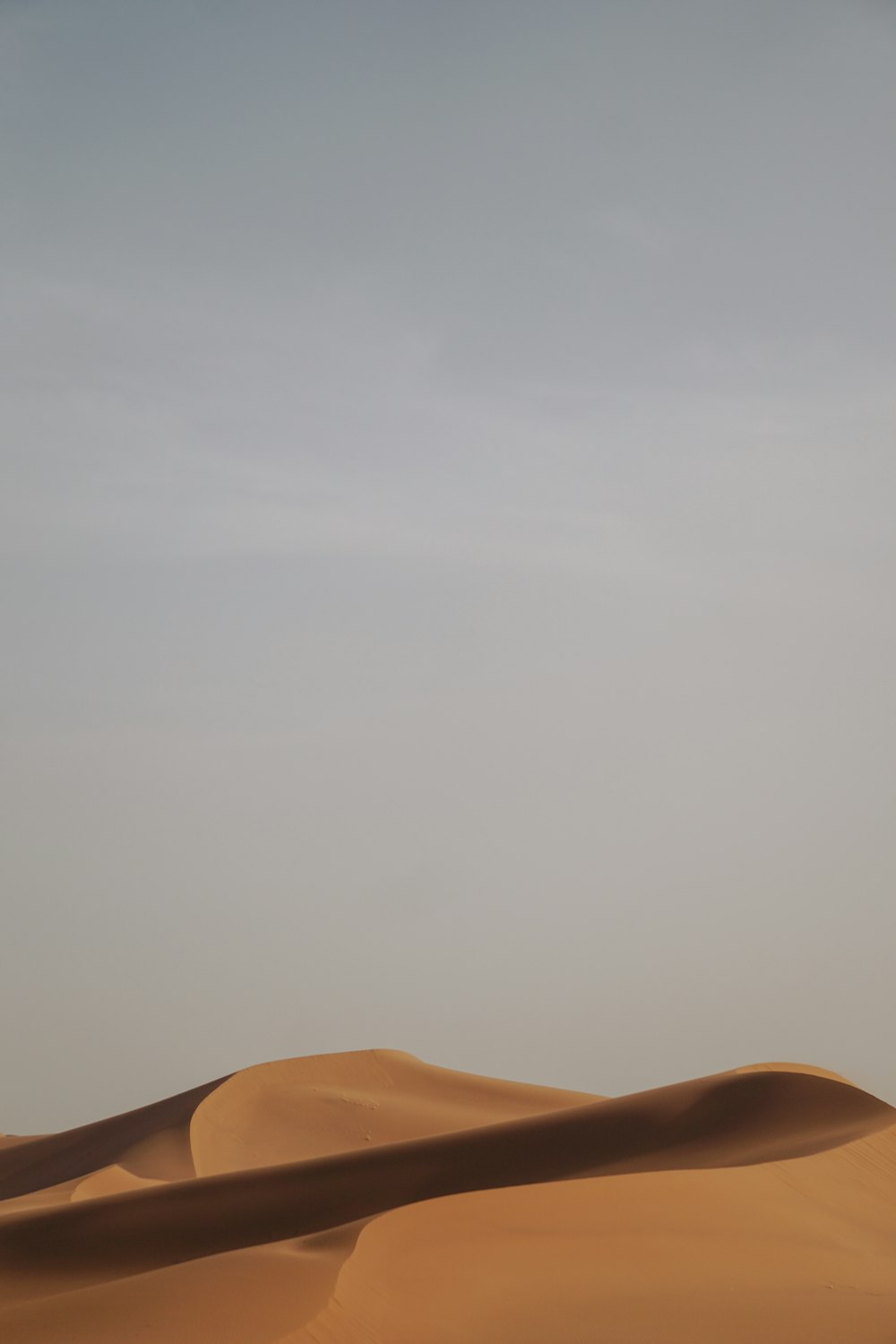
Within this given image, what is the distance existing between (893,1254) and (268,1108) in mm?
10454

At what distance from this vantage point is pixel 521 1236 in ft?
27.5

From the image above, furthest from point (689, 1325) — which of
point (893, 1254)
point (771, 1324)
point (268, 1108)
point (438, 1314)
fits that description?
point (268, 1108)

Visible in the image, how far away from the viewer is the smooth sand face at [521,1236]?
268 inches

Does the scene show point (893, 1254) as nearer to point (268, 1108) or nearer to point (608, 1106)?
point (608, 1106)

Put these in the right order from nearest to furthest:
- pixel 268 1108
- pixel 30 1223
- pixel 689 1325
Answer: pixel 689 1325, pixel 30 1223, pixel 268 1108

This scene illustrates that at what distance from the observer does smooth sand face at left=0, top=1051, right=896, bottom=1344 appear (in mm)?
6801

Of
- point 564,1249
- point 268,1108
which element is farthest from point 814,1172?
point 268,1108

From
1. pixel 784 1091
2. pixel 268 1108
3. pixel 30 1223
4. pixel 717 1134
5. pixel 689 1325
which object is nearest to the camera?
pixel 689 1325

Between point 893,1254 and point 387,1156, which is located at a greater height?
point 387,1156

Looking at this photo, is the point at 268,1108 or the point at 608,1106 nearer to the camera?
the point at 608,1106

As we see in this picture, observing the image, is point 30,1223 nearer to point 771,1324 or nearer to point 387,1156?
point 387,1156

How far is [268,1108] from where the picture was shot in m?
17.9

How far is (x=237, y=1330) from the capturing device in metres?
6.43

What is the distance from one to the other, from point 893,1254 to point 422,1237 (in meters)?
3.71
